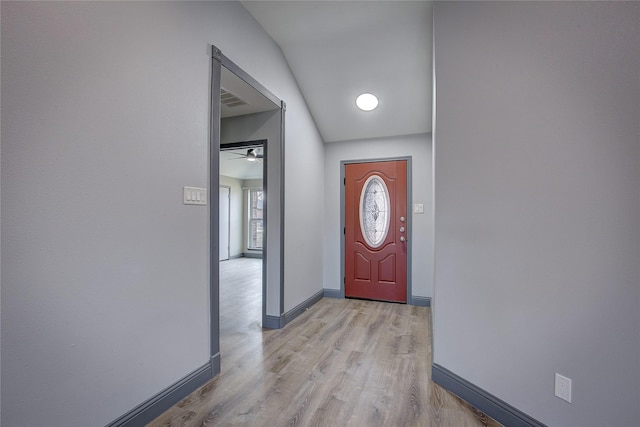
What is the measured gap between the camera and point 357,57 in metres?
3.10

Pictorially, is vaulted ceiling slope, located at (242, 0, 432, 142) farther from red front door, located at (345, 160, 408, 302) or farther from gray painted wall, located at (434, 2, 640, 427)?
gray painted wall, located at (434, 2, 640, 427)

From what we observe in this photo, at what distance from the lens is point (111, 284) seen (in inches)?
58.3

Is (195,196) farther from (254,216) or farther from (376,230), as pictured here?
(254,216)

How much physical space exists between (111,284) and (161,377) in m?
0.67

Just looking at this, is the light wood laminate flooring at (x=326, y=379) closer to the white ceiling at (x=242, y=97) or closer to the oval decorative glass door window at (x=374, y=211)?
the oval decorative glass door window at (x=374, y=211)

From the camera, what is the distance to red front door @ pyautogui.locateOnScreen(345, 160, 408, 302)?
4004 millimetres

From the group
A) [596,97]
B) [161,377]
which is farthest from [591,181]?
[161,377]

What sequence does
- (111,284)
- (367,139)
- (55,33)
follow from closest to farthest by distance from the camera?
(55,33)
(111,284)
(367,139)

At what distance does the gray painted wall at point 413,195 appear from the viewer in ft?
12.6

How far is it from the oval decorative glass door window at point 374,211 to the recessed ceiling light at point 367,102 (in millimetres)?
925

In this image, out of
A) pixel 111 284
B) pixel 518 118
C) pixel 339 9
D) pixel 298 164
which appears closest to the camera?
pixel 111 284

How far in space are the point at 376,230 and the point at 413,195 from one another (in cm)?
67

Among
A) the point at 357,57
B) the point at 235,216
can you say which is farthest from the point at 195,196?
the point at 235,216

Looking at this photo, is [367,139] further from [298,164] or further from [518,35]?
[518,35]
